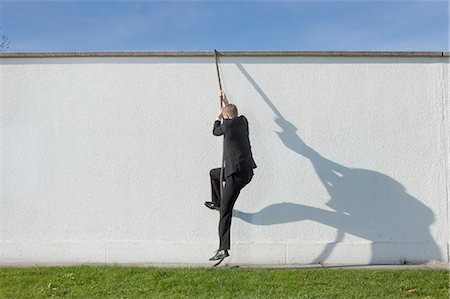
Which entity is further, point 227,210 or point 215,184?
point 215,184

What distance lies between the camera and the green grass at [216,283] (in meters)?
5.34

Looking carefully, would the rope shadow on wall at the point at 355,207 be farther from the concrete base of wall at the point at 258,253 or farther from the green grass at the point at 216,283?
the green grass at the point at 216,283

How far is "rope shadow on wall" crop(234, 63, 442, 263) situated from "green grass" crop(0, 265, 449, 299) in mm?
697

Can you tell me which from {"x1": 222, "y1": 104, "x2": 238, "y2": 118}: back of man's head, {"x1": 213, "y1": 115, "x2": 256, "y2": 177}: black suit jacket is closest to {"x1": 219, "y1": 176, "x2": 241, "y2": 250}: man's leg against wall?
{"x1": 213, "y1": 115, "x2": 256, "y2": 177}: black suit jacket

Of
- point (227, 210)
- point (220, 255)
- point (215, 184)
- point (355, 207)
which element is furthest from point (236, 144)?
point (355, 207)

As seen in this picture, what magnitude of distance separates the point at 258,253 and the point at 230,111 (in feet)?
6.03

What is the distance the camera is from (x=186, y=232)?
22.9ft

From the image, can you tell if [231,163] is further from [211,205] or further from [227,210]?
[211,205]

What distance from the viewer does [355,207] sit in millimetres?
6980

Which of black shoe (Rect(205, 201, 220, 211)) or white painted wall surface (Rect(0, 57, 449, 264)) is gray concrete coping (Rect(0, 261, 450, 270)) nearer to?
white painted wall surface (Rect(0, 57, 449, 264))

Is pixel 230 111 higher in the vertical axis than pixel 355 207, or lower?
higher

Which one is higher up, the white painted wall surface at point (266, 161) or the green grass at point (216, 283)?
the white painted wall surface at point (266, 161)

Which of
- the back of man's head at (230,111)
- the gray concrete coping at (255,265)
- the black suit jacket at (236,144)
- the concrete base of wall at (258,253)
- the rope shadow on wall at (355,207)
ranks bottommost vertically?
the gray concrete coping at (255,265)

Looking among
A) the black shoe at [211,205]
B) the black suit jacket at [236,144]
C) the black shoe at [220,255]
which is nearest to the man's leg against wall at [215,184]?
the black shoe at [211,205]
